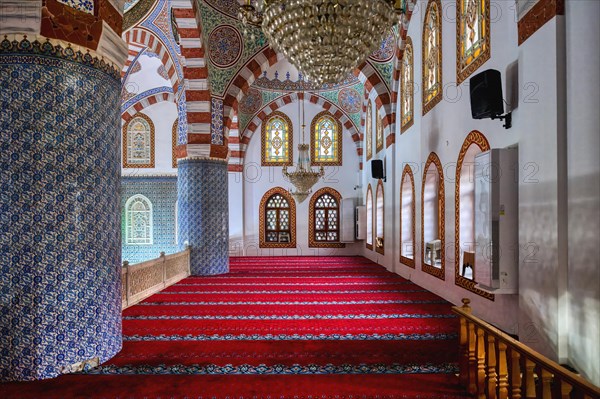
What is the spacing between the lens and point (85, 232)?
7.92 feet

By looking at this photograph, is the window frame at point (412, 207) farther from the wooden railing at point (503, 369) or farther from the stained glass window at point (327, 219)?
the stained glass window at point (327, 219)

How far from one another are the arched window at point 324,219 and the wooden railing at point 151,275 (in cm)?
435

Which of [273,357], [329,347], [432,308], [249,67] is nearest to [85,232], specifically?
[273,357]

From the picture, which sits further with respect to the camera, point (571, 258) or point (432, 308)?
point (432, 308)

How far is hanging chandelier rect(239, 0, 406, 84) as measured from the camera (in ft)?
7.66

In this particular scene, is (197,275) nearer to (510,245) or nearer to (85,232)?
(85,232)

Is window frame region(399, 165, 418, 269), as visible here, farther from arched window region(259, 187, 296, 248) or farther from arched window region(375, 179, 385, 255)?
arched window region(259, 187, 296, 248)

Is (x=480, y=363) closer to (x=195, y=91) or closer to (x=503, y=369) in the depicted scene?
(x=503, y=369)

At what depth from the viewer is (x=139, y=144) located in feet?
32.8

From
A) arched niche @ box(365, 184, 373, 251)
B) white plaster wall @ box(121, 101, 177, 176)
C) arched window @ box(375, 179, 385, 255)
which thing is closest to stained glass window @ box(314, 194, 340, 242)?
arched niche @ box(365, 184, 373, 251)

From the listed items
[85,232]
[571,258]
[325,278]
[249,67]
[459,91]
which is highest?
[249,67]

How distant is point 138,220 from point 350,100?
544cm

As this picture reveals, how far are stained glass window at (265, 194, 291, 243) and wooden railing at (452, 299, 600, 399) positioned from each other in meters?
8.01

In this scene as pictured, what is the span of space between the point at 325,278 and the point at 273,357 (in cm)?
348
